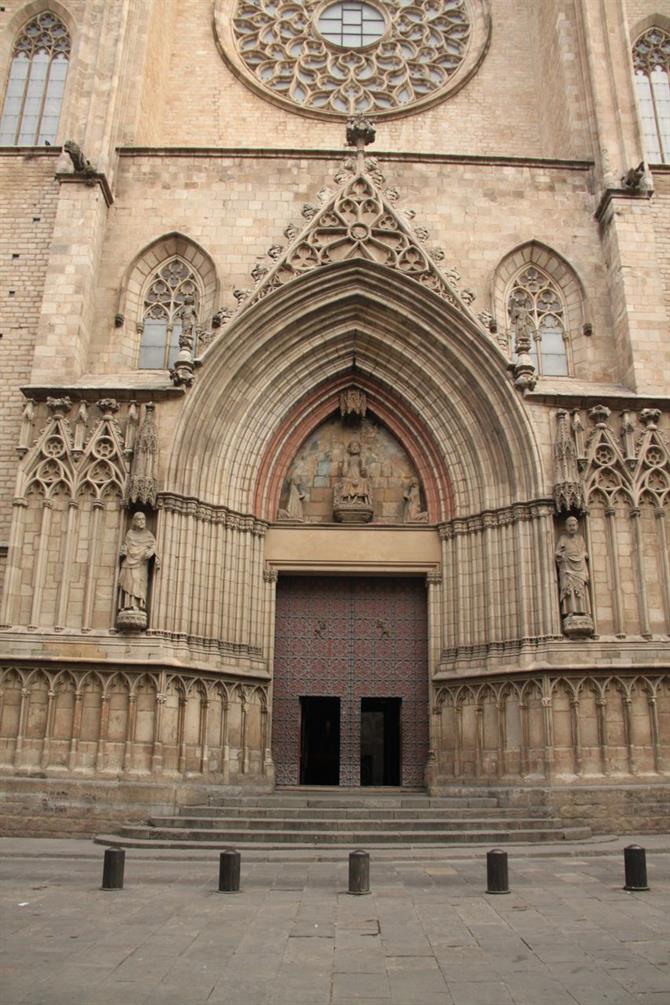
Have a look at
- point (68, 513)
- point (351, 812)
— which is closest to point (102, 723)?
point (68, 513)

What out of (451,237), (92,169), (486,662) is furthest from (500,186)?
(486,662)

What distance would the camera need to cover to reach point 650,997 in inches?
202

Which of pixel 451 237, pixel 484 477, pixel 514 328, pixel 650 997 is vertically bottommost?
pixel 650 997

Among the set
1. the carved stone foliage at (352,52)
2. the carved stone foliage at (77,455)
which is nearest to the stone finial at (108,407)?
the carved stone foliage at (77,455)

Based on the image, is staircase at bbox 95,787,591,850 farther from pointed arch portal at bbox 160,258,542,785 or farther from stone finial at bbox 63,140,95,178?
stone finial at bbox 63,140,95,178

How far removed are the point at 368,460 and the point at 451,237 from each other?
15.2 ft

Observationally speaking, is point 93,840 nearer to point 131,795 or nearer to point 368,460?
point 131,795

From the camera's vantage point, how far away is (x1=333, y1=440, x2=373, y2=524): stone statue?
15.5 metres

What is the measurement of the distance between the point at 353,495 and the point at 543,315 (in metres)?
5.23

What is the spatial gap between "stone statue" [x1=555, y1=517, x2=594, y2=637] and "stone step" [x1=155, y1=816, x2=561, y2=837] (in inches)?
118

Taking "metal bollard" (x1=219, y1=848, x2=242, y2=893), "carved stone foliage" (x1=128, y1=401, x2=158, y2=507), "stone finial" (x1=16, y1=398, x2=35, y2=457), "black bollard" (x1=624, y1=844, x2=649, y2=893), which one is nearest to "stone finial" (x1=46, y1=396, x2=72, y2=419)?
"stone finial" (x1=16, y1=398, x2=35, y2=457)

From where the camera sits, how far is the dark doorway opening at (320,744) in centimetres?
1598

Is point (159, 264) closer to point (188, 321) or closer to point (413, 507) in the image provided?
point (188, 321)

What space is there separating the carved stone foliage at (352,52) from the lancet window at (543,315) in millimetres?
6836
